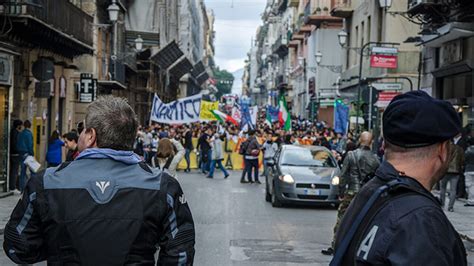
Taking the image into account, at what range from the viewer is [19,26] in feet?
68.6

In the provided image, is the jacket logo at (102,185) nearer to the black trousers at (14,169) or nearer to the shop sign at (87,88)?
the black trousers at (14,169)

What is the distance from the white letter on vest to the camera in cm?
258

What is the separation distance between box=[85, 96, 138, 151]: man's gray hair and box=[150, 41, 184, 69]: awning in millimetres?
48030

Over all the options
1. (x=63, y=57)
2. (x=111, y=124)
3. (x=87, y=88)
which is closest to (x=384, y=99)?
(x=87, y=88)

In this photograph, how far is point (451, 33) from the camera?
22500 millimetres

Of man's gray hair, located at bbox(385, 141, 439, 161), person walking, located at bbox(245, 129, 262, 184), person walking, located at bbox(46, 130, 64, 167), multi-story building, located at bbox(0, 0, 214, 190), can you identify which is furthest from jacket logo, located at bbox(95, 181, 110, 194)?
person walking, located at bbox(245, 129, 262, 184)

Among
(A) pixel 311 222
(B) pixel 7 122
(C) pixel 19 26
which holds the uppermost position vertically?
(C) pixel 19 26

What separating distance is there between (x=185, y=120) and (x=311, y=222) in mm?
19238

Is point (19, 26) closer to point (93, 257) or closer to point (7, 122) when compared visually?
point (7, 122)

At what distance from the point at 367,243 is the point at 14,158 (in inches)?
716

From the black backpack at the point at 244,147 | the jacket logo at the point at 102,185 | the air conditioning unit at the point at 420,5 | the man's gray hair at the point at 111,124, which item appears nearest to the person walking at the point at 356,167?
the man's gray hair at the point at 111,124

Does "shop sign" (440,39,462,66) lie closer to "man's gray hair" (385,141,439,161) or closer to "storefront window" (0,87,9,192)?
"storefront window" (0,87,9,192)

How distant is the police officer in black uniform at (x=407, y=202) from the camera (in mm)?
2504

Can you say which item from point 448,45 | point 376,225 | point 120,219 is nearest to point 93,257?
point 120,219
